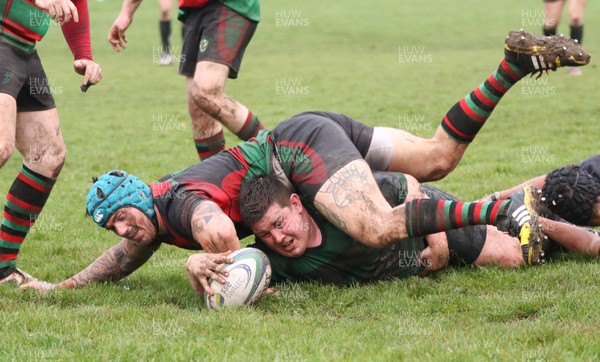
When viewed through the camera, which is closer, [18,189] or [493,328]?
[493,328]

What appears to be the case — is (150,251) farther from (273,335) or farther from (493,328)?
(493,328)

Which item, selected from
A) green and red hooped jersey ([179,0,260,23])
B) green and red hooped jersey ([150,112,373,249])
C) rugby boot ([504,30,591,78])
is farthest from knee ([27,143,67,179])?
rugby boot ([504,30,591,78])

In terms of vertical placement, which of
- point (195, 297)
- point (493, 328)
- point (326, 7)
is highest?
point (493, 328)

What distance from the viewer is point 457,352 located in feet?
14.5

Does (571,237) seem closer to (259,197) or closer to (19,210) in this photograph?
(259,197)

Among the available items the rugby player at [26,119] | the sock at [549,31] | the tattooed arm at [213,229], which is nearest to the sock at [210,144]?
the rugby player at [26,119]

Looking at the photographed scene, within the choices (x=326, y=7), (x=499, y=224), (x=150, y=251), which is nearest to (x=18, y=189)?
(x=150, y=251)

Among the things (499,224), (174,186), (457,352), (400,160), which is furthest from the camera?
(400,160)

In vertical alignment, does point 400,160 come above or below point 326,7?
above

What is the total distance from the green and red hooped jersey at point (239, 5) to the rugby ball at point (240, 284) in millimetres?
3178

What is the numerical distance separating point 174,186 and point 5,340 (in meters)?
1.53

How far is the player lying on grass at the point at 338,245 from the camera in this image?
19.2 feet

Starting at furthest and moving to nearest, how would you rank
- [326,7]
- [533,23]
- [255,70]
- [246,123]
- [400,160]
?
1. [326,7]
2. [533,23]
3. [255,70]
4. [246,123]
5. [400,160]

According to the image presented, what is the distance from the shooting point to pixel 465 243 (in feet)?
21.3
